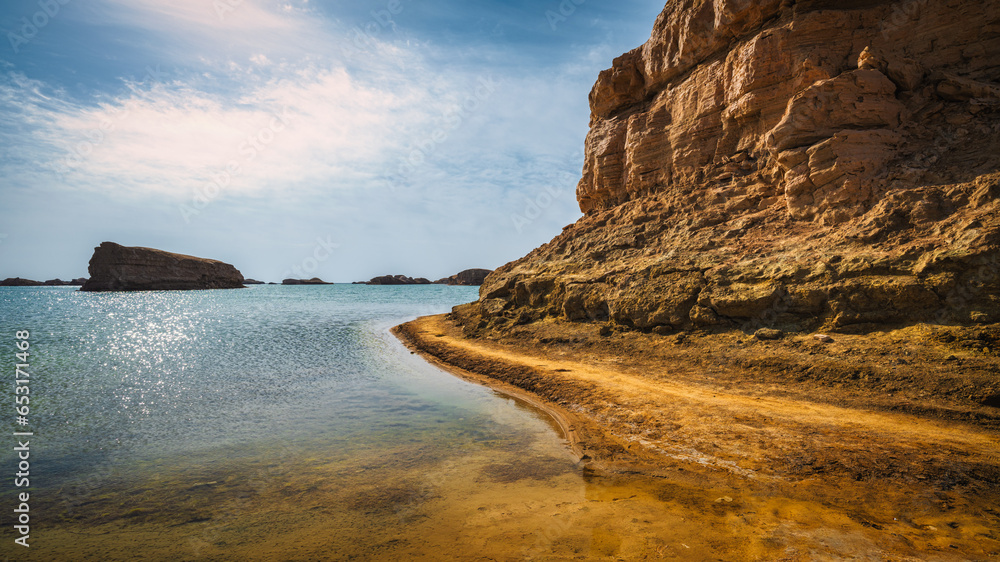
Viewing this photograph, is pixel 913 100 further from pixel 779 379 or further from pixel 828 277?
pixel 779 379

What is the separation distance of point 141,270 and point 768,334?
418 ft

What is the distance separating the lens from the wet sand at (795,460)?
17.4 ft

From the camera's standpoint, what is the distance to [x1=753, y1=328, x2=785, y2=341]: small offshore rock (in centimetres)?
1324

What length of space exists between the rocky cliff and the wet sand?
127 inches

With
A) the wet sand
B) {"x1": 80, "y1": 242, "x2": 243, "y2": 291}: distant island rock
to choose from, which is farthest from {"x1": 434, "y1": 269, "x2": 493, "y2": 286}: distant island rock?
the wet sand

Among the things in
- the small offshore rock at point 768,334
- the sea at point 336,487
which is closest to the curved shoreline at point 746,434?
the sea at point 336,487

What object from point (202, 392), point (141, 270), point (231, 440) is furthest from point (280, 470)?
point (141, 270)

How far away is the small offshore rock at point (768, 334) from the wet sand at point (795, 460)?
1089mm

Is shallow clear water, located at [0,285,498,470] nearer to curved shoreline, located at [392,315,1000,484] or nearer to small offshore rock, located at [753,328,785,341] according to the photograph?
curved shoreline, located at [392,315,1000,484]

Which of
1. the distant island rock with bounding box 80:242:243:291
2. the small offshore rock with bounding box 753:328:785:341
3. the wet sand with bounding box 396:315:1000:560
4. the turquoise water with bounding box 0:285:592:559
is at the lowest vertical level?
the turquoise water with bounding box 0:285:592:559

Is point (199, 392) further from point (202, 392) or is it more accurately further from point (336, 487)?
point (336, 487)

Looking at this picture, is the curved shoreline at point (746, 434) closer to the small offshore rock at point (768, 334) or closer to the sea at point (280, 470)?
the sea at point (280, 470)

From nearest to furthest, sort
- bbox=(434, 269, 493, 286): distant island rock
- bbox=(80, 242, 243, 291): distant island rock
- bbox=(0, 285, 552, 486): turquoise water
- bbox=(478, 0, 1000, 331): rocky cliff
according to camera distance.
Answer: bbox=(0, 285, 552, 486): turquoise water < bbox=(478, 0, 1000, 331): rocky cliff < bbox=(80, 242, 243, 291): distant island rock < bbox=(434, 269, 493, 286): distant island rock

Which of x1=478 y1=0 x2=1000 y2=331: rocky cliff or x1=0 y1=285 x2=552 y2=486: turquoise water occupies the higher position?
x1=478 y1=0 x2=1000 y2=331: rocky cliff
